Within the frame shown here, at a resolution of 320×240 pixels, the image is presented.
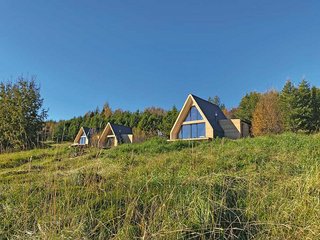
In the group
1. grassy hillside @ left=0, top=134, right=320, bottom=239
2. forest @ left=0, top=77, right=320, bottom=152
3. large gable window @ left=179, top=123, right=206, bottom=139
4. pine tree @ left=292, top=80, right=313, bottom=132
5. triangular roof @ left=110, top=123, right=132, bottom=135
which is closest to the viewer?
grassy hillside @ left=0, top=134, right=320, bottom=239

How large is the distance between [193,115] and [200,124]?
39.3 inches

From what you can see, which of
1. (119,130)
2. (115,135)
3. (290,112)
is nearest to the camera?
(290,112)

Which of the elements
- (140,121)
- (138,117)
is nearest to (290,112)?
(140,121)

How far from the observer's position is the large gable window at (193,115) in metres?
24.8

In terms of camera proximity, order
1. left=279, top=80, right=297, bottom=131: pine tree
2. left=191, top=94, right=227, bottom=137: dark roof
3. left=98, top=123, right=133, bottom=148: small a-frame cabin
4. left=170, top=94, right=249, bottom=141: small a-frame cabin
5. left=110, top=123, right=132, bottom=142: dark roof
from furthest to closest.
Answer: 1. left=110, top=123, right=132, bottom=142: dark roof
2. left=98, top=123, right=133, bottom=148: small a-frame cabin
3. left=279, top=80, right=297, bottom=131: pine tree
4. left=191, top=94, right=227, bottom=137: dark roof
5. left=170, top=94, right=249, bottom=141: small a-frame cabin

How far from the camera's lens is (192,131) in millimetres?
25062

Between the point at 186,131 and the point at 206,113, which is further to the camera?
the point at 186,131

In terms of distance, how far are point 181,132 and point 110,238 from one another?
23489 millimetres

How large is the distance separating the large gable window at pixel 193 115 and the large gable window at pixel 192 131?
51 centimetres

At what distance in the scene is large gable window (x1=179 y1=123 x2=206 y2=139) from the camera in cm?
2455

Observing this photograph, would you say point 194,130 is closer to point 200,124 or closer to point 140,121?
point 200,124

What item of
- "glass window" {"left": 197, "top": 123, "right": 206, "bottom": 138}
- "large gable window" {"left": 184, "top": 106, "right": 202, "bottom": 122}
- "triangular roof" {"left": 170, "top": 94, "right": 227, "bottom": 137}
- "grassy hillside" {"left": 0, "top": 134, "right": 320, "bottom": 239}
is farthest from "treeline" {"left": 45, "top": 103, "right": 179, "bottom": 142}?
"grassy hillside" {"left": 0, "top": 134, "right": 320, "bottom": 239}

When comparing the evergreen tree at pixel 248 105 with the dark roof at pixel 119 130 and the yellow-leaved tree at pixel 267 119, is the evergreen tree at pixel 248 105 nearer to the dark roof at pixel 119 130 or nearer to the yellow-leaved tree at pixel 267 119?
the yellow-leaved tree at pixel 267 119

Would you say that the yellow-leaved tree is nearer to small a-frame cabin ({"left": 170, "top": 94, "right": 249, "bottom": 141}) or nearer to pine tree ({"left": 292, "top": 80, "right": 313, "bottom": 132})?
pine tree ({"left": 292, "top": 80, "right": 313, "bottom": 132})
